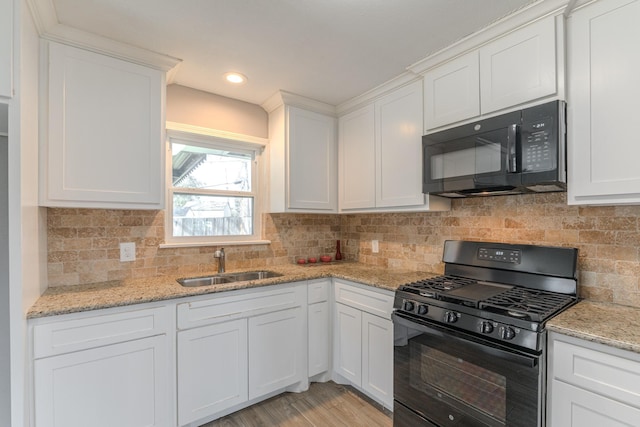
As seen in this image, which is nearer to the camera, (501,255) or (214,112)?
(501,255)

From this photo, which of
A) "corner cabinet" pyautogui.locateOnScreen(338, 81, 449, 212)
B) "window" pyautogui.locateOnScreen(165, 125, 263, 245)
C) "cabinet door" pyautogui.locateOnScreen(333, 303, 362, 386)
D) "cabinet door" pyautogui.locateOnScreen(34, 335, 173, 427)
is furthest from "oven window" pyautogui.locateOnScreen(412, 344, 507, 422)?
"window" pyautogui.locateOnScreen(165, 125, 263, 245)

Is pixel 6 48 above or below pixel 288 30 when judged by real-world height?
below

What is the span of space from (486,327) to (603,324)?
437 millimetres

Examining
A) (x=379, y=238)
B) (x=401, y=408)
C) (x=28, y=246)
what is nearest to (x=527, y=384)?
(x=401, y=408)

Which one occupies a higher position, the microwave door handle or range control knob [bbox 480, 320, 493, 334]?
the microwave door handle

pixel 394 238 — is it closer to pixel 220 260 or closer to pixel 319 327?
pixel 319 327

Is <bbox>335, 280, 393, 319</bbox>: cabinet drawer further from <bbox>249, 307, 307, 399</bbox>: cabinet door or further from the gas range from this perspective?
<bbox>249, 307, 307, 399</bbox>: cabinet door

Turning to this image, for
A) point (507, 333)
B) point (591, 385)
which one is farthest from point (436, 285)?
point (591, 385)

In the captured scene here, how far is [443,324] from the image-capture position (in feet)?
5.27

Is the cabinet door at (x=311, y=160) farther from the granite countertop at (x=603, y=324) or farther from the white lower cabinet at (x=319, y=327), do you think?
the granite countertop at (x=603, y=324)

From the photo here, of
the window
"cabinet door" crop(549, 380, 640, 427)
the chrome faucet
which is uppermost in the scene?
the window

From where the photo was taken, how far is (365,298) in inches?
→ 87.0

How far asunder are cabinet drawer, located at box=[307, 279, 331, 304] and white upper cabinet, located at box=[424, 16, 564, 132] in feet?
4.48

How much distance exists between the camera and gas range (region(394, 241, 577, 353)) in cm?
137
